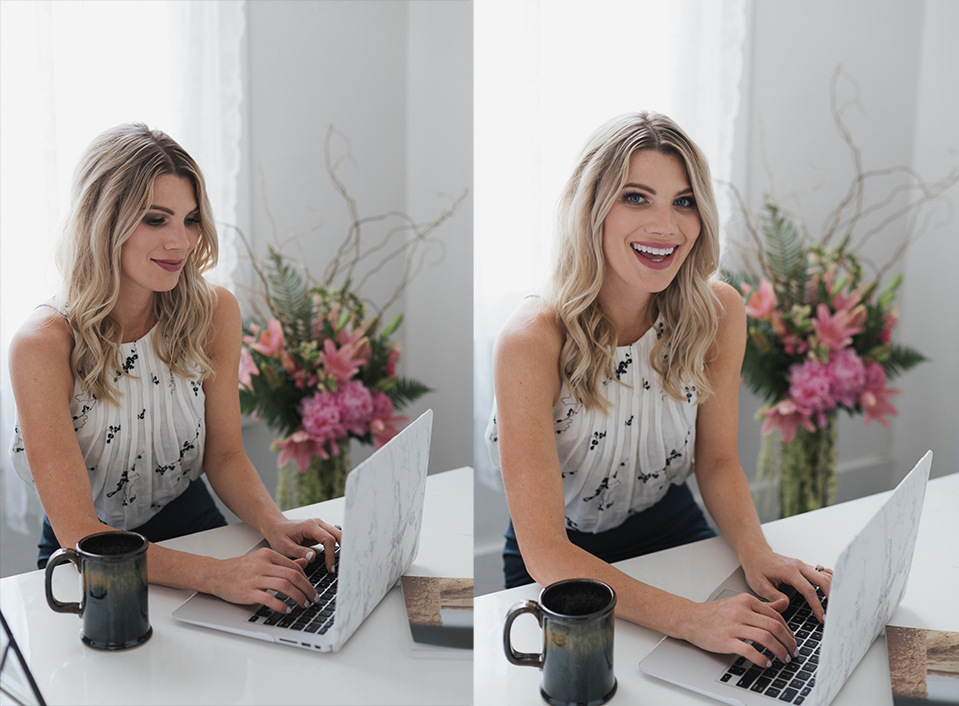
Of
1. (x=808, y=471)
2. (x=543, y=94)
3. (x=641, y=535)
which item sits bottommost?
(x=808, y=471)

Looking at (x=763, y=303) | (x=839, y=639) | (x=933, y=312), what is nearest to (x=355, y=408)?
(x=839, y=639)

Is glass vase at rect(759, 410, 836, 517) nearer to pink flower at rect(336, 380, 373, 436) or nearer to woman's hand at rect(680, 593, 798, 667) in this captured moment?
woman's hand at rect(680, 593, 798, 667)

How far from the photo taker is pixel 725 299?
1.20m

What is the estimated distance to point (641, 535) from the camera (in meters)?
1.22

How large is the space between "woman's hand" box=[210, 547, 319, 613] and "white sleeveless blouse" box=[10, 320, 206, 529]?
12 centimetres

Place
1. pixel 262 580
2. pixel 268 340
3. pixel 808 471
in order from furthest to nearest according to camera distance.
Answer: pixel 808 471 < pixel 268 340 < pixel 262 580

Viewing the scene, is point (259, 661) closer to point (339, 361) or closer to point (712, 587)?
point (339, 361)

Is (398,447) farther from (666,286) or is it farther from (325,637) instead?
(666,286)

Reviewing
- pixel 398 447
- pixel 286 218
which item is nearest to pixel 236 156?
pixel 286 218

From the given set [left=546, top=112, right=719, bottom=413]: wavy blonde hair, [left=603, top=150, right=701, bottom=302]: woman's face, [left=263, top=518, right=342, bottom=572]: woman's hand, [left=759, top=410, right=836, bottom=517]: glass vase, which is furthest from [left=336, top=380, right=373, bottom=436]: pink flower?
[left=759, top=410, right=836, bottom=517]: glass vase

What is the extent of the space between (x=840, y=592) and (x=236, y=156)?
2.32 feet

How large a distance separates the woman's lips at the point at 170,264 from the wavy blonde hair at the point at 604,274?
491mm

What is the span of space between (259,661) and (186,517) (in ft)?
0.71

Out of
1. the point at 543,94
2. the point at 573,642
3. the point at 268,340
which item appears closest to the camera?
the point at 573,642
